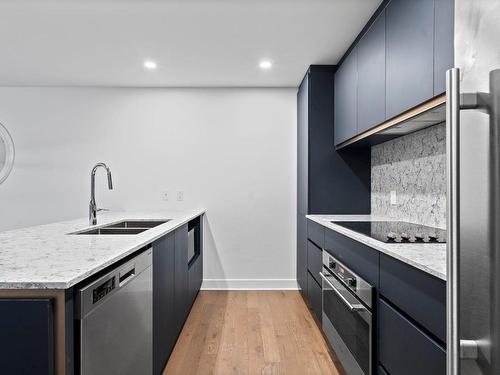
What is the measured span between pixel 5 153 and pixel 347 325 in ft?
13.3

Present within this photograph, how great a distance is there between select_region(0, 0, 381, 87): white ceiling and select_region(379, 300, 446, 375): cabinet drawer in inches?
72.8

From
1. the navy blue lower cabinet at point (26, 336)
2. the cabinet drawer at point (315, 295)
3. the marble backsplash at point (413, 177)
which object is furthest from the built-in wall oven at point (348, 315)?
the navy blue lower cabinet at point (26, 336)

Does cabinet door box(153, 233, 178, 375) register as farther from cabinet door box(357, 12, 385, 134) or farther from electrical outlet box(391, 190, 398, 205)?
electrical outlet box(391, 190, 398, 205)

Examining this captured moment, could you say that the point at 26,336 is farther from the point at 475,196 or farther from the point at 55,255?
the point at 475,196

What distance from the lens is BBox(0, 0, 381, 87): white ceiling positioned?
2074 millimetres

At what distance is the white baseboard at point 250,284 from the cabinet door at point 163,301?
57.6 inches

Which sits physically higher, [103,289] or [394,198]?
[394,198]

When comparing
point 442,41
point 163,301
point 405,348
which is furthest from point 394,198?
point 163,301

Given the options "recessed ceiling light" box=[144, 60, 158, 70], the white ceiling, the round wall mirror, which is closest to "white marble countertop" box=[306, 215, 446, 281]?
the white ceiling

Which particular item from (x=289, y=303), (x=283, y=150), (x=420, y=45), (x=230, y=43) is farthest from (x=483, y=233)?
(x=283, y=150)

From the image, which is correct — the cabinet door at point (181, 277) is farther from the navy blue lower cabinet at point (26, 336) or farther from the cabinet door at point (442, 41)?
the cabinet door at point (442, 41)

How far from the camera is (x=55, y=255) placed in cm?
118

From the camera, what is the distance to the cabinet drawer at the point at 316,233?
8.02 ft

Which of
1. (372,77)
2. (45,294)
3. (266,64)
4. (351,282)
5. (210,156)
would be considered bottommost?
(351,282)
